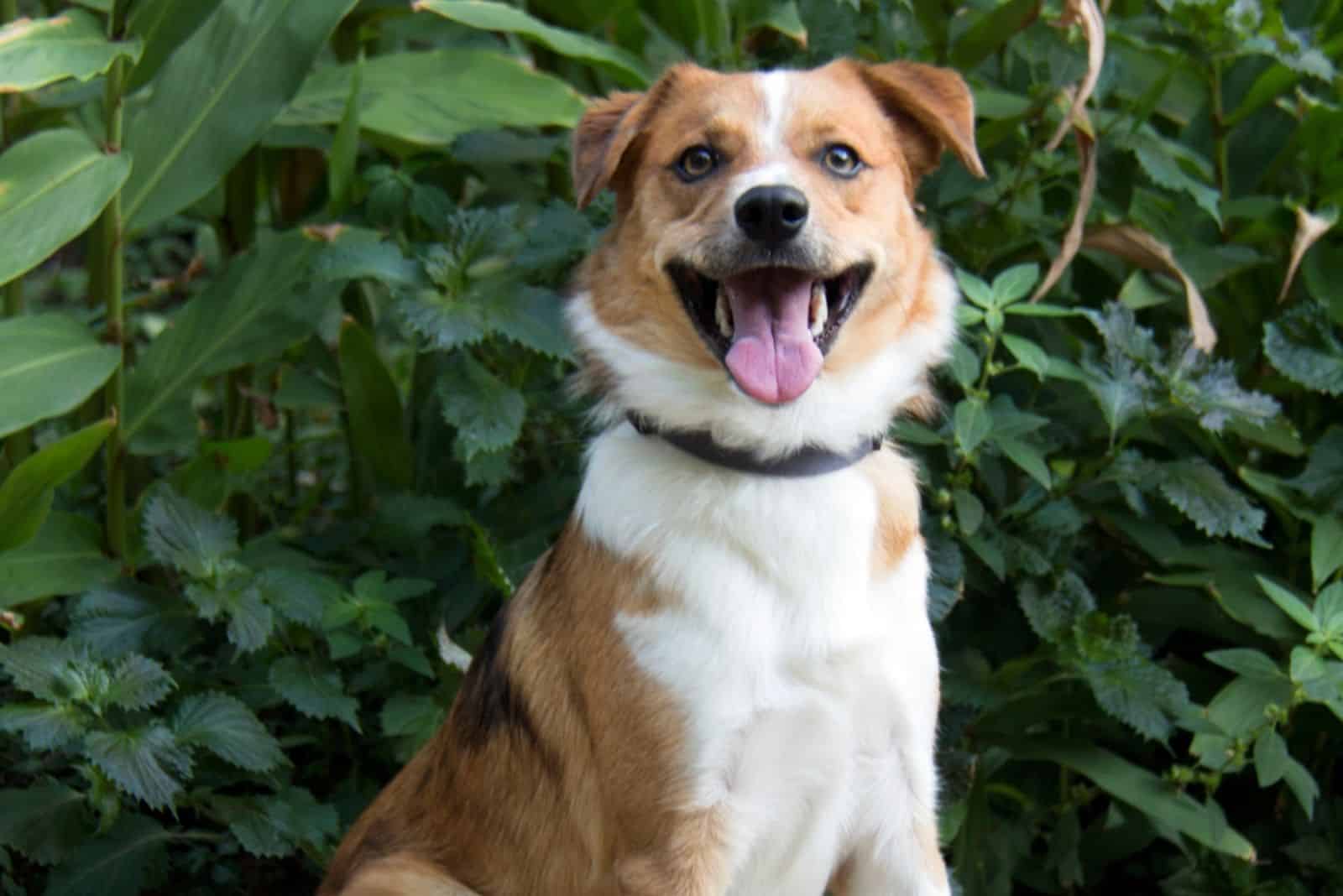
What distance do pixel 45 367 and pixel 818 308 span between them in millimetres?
1717

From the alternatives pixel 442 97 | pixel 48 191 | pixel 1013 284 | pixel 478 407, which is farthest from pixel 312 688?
pixel 1013 284

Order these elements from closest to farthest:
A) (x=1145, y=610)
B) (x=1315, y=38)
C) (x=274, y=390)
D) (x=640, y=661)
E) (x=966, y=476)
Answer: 1. (x=640, y=661)
2. (x=966, y=476)
3. (x=1145, y=610)
4. (x=1315, y=38)
5. (x=274, y=390)

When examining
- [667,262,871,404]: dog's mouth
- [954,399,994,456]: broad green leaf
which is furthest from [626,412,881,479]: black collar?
[954,399,994,456]: broad green leaf

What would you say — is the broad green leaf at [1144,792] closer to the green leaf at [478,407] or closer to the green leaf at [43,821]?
the green leaf at [478,407]

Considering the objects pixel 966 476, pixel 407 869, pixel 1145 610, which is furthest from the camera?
pixel 1145 610

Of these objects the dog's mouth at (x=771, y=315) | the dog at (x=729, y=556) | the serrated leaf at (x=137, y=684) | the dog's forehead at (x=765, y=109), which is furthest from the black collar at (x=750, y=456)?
the serrated leaf at (x=137, y=684)

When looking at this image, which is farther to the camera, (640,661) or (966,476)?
(966,476)

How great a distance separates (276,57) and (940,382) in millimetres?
1656

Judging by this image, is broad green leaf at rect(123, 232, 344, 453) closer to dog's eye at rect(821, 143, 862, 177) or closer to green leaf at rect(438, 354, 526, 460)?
green leaf at rect(438, 354, 526, 460)

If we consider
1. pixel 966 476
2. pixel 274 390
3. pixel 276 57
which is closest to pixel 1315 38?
pixel 966 476

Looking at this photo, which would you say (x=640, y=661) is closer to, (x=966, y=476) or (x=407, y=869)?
(x=407, y=869)

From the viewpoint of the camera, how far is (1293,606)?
11.2ft

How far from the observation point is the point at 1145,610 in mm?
3859

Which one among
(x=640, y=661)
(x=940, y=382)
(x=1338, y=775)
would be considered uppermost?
(x=640, y=661)
